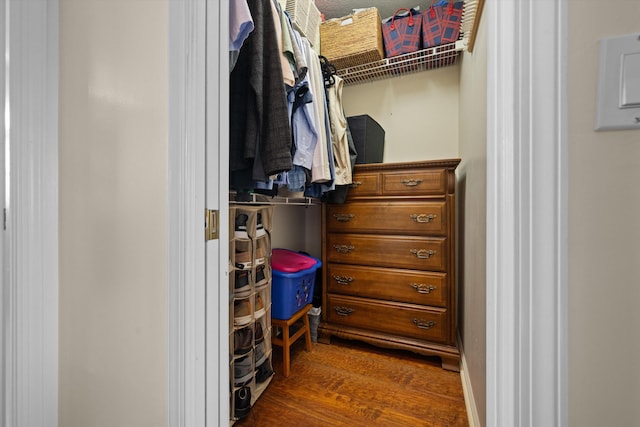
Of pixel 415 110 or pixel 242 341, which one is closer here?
pixel 242 341

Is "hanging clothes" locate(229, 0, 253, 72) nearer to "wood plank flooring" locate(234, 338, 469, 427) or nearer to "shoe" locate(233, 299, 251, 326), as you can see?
"shoe" locate(233, 299, 251, 326)

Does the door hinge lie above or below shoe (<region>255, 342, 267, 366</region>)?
above

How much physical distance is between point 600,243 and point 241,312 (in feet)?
3.93

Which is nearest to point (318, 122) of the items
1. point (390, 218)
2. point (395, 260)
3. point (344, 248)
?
point (390, 218)

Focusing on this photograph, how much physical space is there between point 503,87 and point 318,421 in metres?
1.39

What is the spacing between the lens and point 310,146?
1.30m

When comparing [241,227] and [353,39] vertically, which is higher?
[353,39]

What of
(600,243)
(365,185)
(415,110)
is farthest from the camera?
(415,110)

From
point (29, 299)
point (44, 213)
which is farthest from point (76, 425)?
point (44, 213)

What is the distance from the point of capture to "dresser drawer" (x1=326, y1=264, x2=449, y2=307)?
1582 millimetres

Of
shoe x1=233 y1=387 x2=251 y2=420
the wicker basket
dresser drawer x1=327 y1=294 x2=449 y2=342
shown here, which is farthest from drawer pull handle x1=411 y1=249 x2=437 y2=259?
the wicker basket

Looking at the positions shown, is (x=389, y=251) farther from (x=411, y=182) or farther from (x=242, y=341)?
(x=242, y=341)

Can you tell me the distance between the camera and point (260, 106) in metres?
0.99

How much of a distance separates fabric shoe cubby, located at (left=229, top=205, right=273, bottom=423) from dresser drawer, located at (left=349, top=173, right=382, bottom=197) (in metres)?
0.72
